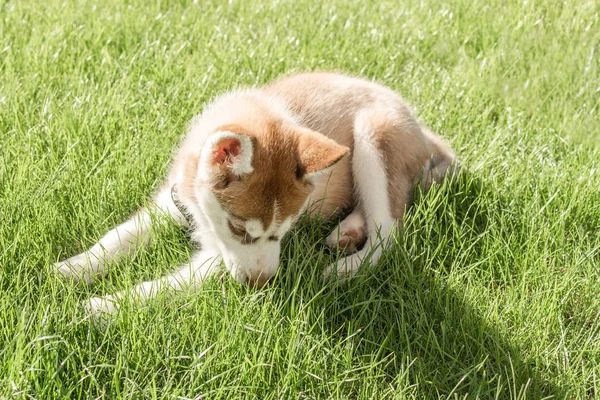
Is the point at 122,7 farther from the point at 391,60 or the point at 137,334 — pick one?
the point at 137,334

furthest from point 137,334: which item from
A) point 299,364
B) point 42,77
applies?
point 42,77

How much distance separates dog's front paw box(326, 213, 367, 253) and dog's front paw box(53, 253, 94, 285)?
4.08ft

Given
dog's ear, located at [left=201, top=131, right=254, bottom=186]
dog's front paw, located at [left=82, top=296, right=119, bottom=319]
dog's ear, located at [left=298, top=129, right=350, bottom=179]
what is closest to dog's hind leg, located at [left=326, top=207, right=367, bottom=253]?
dog's ear, located at [left=298, top=129, right=350, bottom=179]

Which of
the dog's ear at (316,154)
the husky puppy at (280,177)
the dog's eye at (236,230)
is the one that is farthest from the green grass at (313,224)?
the dog's ear at (316,154)

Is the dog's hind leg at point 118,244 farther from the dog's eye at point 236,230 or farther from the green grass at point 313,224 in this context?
the dog's eye at point 236,230

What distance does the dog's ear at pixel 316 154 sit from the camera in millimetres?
3066

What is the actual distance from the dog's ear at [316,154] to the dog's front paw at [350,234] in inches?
23.1

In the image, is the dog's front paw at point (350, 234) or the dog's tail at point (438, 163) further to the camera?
the dog's tail at point (438, 163)

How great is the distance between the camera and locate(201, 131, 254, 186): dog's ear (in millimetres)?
3018

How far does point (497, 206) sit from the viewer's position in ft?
13.1

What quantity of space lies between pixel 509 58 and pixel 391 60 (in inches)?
38.0

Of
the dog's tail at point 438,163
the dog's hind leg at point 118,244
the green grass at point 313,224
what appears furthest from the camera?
the dog's tail at point 438,163

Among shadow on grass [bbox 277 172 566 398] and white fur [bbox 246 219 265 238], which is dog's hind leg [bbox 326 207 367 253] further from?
white fur [bbox 246 219 265 238]

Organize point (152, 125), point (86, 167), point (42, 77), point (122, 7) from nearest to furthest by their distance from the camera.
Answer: point (86, 167) → point (152, 125) → point (42, 77) → point (122, 7)
